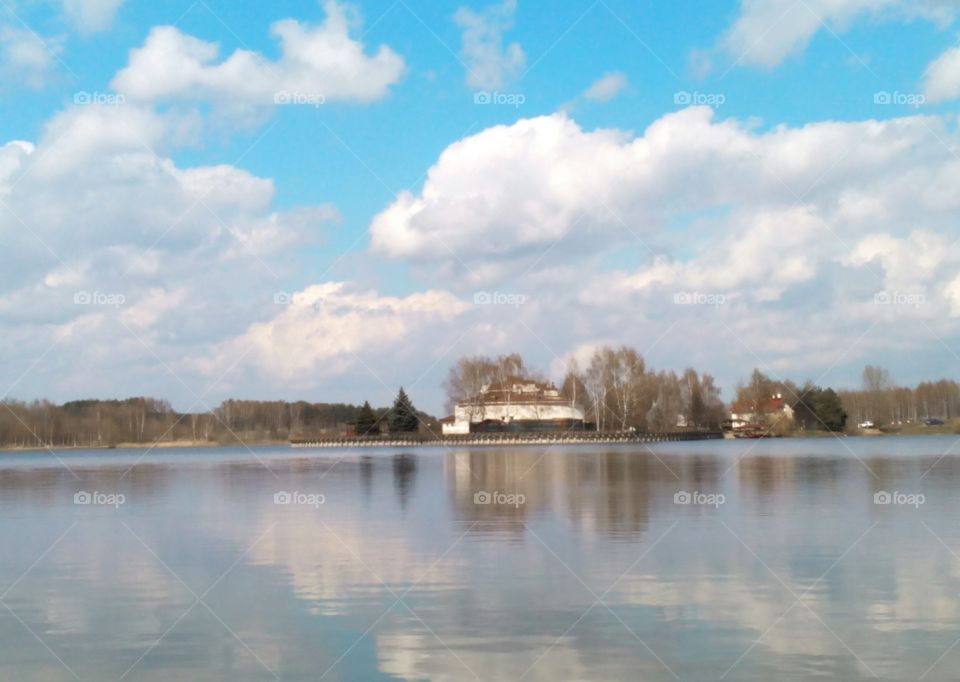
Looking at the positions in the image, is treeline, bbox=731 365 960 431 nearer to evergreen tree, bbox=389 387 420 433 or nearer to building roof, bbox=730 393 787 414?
building roof, bbox=730 393 787 414

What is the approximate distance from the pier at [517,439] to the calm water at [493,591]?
287 feet

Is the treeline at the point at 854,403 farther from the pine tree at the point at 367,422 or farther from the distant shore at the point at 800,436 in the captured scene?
the pine tree at the point at 367,422

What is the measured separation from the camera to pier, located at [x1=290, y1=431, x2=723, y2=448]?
11325cm

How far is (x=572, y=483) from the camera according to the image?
3397 centimetres

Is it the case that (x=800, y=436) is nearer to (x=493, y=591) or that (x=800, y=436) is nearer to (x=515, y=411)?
(x=515, y=411)

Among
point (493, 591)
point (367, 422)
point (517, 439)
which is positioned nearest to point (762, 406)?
point (517, 439)

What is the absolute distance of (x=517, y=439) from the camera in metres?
116

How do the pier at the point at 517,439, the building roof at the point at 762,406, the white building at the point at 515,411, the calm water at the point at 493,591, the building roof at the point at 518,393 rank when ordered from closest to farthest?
the calm water at the point at 493,591
the pier at the point at 517,439
the white building at the point at 515,411
the building roof at the point at 518,393
the building roof at the point at 762,406

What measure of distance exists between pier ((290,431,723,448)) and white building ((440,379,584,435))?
319cm

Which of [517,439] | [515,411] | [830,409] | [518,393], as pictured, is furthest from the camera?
[518,393]

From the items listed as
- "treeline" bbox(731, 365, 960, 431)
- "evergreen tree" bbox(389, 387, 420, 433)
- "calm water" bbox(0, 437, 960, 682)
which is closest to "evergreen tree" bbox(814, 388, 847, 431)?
"treeline" bbox(731, 365, 960, 431)

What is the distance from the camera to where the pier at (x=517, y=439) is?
113250 millimetres

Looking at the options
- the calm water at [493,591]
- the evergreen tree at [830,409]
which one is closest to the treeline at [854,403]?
the evergreen tree at [830,409]

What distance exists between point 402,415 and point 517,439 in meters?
19.3
